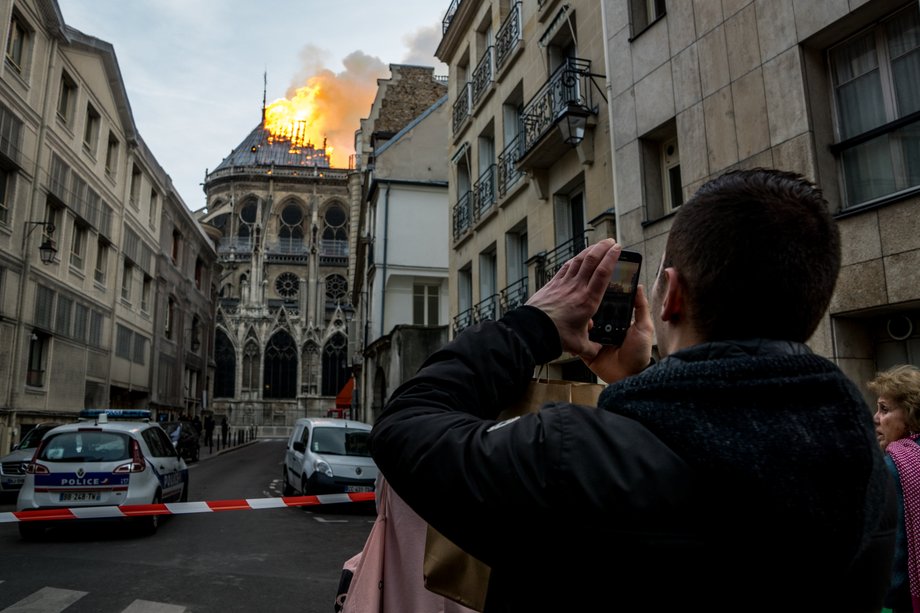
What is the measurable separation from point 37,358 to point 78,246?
16.4 ft

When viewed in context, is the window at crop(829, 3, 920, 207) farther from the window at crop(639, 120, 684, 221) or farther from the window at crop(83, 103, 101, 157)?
the window at crop(83, 103, 101, 157)

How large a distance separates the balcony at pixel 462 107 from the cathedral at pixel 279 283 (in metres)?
38.1

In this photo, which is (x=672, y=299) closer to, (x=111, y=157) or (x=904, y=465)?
(x=904, y=465)

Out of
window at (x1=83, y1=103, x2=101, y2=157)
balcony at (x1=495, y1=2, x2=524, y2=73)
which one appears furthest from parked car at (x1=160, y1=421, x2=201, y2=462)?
balcony at (x1=495, y1=2, x2=524, y2=73)

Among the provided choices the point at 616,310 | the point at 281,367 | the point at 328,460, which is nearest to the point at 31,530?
the point at 328,460

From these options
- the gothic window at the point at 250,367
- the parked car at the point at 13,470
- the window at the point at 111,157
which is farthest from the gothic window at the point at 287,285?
the parked car at the point at 13,470

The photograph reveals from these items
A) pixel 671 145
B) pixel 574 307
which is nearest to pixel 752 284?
pixel 574 307

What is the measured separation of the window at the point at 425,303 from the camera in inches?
1003

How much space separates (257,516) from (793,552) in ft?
36.6

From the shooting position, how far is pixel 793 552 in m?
0.91

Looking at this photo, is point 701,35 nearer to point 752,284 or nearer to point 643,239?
point 643,239

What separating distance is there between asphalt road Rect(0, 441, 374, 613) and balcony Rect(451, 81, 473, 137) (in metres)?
11.0

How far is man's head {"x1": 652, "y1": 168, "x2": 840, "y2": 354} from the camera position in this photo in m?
1.09

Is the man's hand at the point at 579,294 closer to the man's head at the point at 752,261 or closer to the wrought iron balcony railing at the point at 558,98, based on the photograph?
the man's head at the point at 752,261
